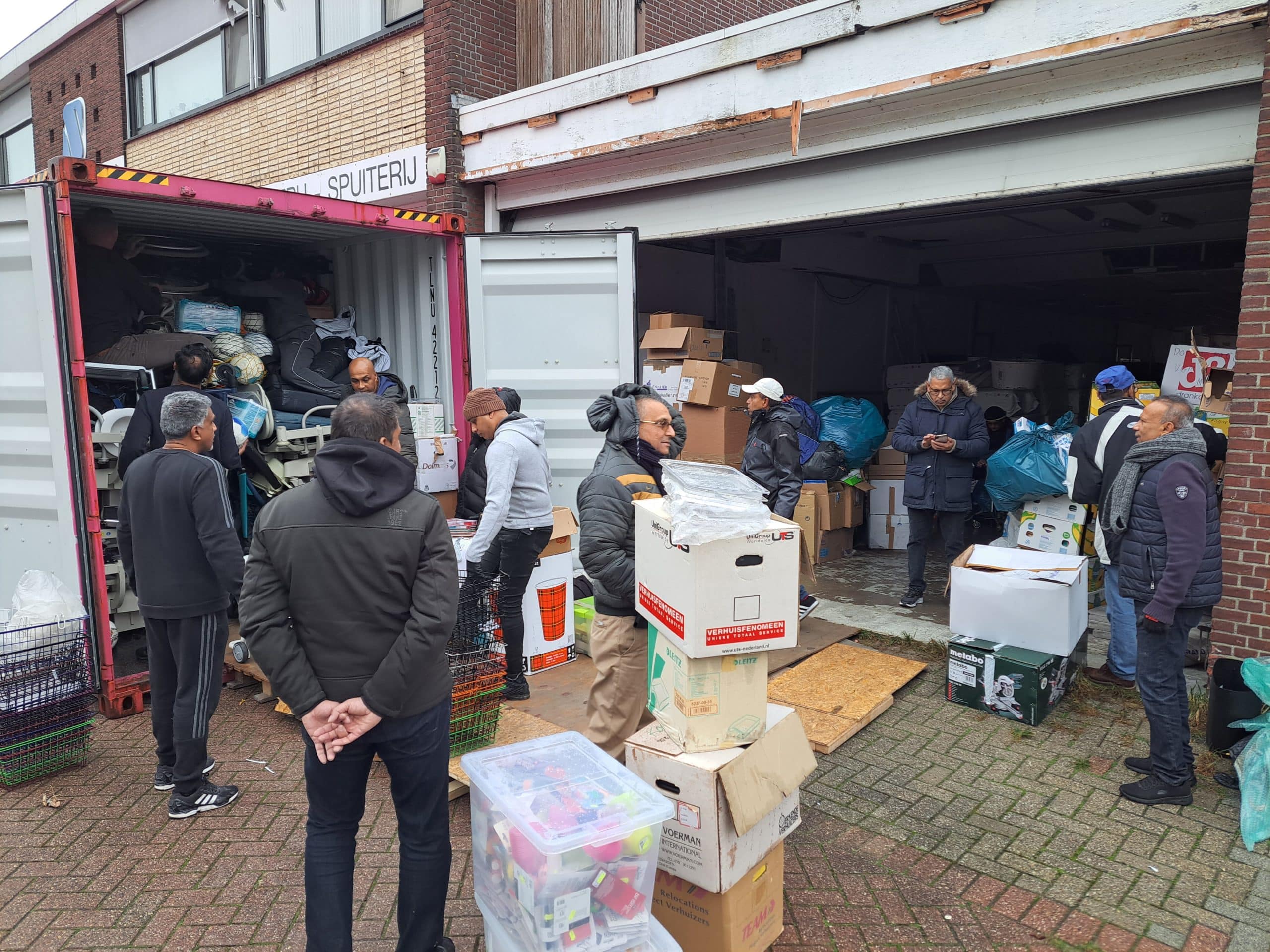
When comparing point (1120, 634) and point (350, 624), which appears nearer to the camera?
point (350, 624)

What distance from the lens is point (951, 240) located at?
1159cm

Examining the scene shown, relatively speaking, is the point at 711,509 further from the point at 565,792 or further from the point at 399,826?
the point at 399,826

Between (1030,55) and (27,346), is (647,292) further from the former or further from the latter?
(27,346)

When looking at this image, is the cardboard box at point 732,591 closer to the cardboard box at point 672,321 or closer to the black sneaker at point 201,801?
the black sneaker at point 201,801

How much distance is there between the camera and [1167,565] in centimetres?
362

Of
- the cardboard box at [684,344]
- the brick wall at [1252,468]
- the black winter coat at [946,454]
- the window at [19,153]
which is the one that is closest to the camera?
the brick wall at [1252,468]

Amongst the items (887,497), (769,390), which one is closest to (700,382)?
(769,390)

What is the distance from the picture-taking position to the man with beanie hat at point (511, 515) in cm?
447

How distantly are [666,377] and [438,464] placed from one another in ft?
8.55

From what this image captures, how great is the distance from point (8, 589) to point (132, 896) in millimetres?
2602

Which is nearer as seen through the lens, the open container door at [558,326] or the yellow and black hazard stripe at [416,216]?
the yellow and black hazard stripe at [416,216]

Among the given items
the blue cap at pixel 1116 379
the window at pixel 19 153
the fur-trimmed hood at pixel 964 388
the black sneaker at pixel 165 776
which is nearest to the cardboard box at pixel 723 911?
the black sneaker at pixel 165 776

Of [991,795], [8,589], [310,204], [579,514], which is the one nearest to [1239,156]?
[991,795]

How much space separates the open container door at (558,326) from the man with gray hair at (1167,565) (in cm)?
335
